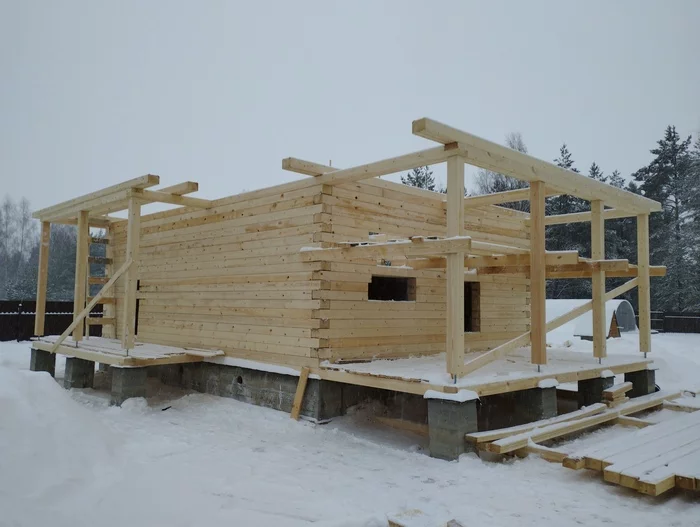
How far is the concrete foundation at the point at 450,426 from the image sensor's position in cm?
653

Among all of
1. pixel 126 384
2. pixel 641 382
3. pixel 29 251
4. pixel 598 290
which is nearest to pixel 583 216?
pixel 598 290

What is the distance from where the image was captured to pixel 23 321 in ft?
68.7

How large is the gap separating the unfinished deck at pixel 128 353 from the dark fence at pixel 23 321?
979 centimetres

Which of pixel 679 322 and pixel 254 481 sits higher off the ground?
pixel 679 322

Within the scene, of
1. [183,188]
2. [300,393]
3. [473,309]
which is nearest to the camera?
[300,393]

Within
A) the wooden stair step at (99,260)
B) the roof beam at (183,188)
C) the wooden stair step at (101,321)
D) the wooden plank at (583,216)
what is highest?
the roof beam at (183,188)

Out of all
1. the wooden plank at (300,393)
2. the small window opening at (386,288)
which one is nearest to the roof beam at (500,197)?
the small window opening at (386,288)

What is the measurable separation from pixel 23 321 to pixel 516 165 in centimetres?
2025

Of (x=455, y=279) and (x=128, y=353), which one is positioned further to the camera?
(x=128, y=353)

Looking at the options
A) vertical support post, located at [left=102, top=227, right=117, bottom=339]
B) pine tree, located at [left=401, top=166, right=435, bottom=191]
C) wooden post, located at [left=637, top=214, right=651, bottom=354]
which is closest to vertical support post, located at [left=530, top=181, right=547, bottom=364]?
wooden post, located at [left=637, top=214, right=651, bottom=354]

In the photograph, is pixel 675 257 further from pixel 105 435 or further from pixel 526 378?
pixel 105 435

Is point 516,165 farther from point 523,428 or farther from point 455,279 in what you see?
point 523,428

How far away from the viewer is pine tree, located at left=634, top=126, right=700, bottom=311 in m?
30.1

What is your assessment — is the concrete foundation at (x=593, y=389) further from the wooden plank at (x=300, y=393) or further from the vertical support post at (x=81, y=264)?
the vertical support post at (x=81, y=264)
